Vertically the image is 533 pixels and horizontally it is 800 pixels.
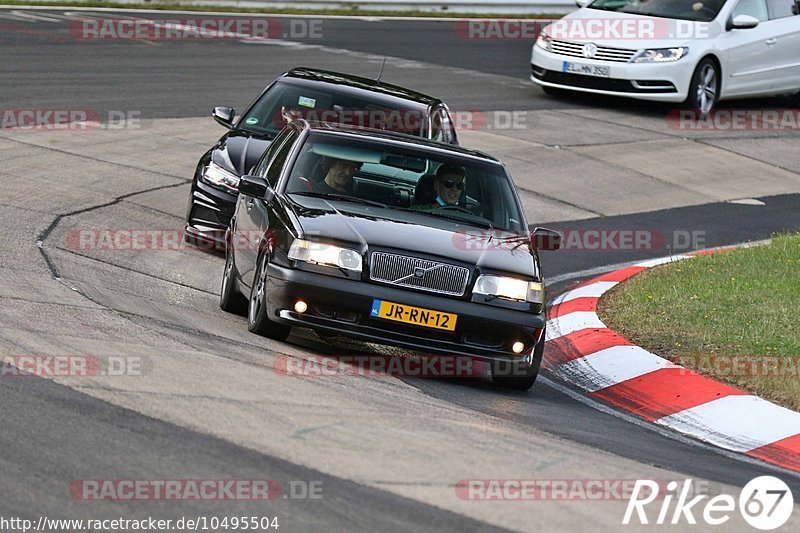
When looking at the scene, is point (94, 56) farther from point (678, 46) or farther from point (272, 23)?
point (678, 46)

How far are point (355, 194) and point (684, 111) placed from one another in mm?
13231

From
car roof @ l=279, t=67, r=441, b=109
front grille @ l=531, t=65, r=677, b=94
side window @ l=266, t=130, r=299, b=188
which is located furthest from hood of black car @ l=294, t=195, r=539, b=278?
front grille @ l=531, t=65, r=677, b=94

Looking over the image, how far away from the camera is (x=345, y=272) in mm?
8312

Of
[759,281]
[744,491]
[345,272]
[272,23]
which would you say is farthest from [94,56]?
[744,491]

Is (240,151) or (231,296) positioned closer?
(231,296)

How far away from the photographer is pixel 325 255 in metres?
8.36

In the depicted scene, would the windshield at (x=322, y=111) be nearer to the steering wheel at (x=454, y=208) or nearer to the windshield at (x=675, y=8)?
the steering wheel at (x=454, y=208)

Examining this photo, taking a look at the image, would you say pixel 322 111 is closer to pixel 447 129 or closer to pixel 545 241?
pixel 447 129

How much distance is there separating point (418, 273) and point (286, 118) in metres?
3.83

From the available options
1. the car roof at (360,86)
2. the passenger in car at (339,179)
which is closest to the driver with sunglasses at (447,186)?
the passenger in car at (339,179)

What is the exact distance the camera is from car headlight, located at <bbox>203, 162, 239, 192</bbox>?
11.8 metres

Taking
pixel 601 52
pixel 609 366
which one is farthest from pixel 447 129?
pixel 601 52

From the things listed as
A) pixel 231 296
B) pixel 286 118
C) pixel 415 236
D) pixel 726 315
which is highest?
pixel 286 118

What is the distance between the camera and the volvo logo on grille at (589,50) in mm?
20750
